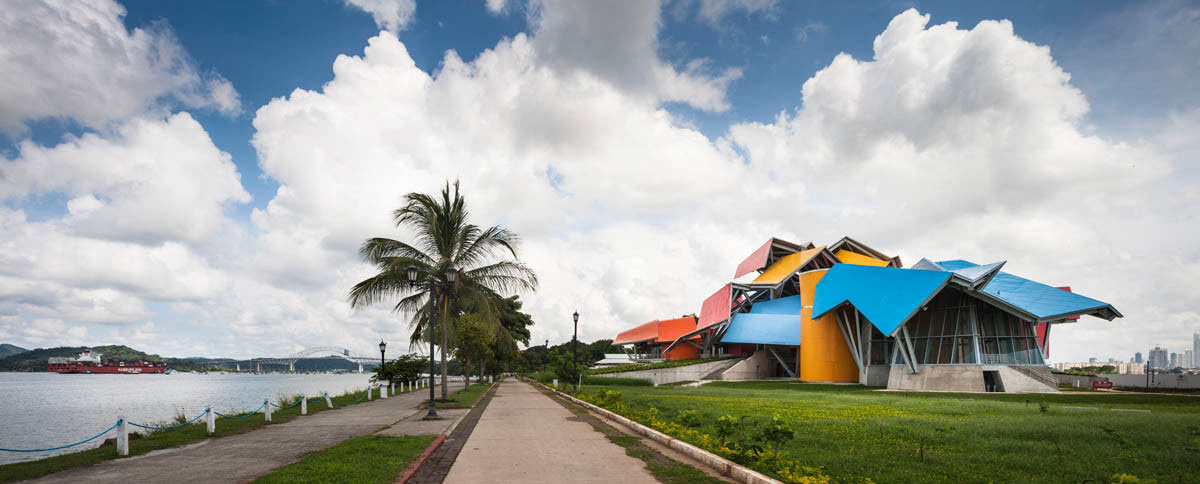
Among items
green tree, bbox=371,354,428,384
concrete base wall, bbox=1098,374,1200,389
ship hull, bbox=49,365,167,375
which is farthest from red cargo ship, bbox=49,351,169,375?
concrete base wall, bbox=1098,374,1200,389

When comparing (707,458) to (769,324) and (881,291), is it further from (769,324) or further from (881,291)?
(769,324)

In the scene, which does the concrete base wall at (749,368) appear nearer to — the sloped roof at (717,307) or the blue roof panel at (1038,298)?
the sloped roof at (717,307)

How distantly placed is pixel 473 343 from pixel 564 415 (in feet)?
50.8

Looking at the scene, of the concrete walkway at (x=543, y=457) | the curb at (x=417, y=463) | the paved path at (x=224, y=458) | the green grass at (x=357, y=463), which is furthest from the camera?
the paved path at (x=224, y=458)

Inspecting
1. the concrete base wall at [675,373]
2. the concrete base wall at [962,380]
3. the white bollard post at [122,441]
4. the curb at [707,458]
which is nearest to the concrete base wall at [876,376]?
the concrete base wall at [962,380]

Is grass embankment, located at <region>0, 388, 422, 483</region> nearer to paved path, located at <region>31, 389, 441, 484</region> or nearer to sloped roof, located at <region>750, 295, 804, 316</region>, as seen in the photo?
paved path, located at <region>31, 389, 441, 484</region>

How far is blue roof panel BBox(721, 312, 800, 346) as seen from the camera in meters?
46.3

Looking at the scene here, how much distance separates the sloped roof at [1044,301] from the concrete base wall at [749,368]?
18390 millimetres

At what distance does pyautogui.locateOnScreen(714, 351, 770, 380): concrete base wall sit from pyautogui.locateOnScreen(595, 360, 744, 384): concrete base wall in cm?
110

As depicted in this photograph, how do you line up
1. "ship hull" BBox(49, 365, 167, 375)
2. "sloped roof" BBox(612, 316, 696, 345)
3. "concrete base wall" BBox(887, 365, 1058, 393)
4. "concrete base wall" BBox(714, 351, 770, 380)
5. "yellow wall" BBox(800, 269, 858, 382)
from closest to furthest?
"concrete base wall" BBox(887, 365, 1058, 393) → "yellow wall" BBox(800, 269, 858, 382) → "concrete base wall" BBox(714, 351, 770, 380) → "sloped roof" BBox(612, 316, 696, 345) → "ship hull" BBox(49, 365, 167, 375)

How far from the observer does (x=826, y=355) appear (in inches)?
1663

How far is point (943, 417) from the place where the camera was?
1484 cm

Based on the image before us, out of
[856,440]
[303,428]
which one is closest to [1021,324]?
[856,440]

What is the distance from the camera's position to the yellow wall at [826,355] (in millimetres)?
42031
